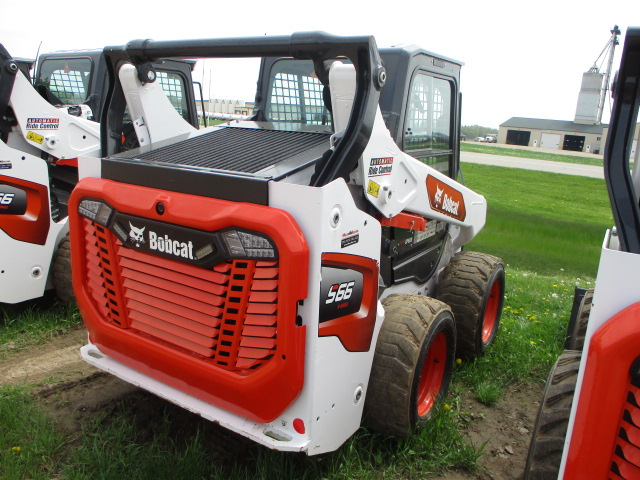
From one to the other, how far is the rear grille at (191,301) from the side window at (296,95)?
1.58 metres

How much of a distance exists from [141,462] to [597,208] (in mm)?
17976

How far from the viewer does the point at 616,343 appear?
159 centimetres

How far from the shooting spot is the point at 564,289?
6.75 m

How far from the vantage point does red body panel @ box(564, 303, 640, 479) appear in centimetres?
159

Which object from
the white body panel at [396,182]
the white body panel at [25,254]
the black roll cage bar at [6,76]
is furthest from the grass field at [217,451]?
the black roll cage bar at [6,76]

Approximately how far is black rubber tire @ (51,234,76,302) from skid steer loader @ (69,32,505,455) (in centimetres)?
185

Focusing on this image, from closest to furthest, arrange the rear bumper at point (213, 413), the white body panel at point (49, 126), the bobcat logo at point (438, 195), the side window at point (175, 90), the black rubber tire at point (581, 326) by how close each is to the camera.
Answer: the rear bumper at point (213, 413) < the bobcat logo at point (438, 195) < the black rubber tire at point (581, 326) < the white body panel at point (49, 126) < the side window at point (175, 90)

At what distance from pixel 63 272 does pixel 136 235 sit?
2.53 metres

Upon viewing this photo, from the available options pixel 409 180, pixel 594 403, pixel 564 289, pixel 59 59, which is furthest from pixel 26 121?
pixel 564 289

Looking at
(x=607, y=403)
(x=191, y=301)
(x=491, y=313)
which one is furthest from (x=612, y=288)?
(x=491, y=313)

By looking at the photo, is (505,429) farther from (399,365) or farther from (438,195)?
(438,195)

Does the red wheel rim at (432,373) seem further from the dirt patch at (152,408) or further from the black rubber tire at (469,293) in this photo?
the black rubber tire at (469,293)

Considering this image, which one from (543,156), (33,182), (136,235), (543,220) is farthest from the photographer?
(543,156)

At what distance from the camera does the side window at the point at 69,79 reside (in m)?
6.27
